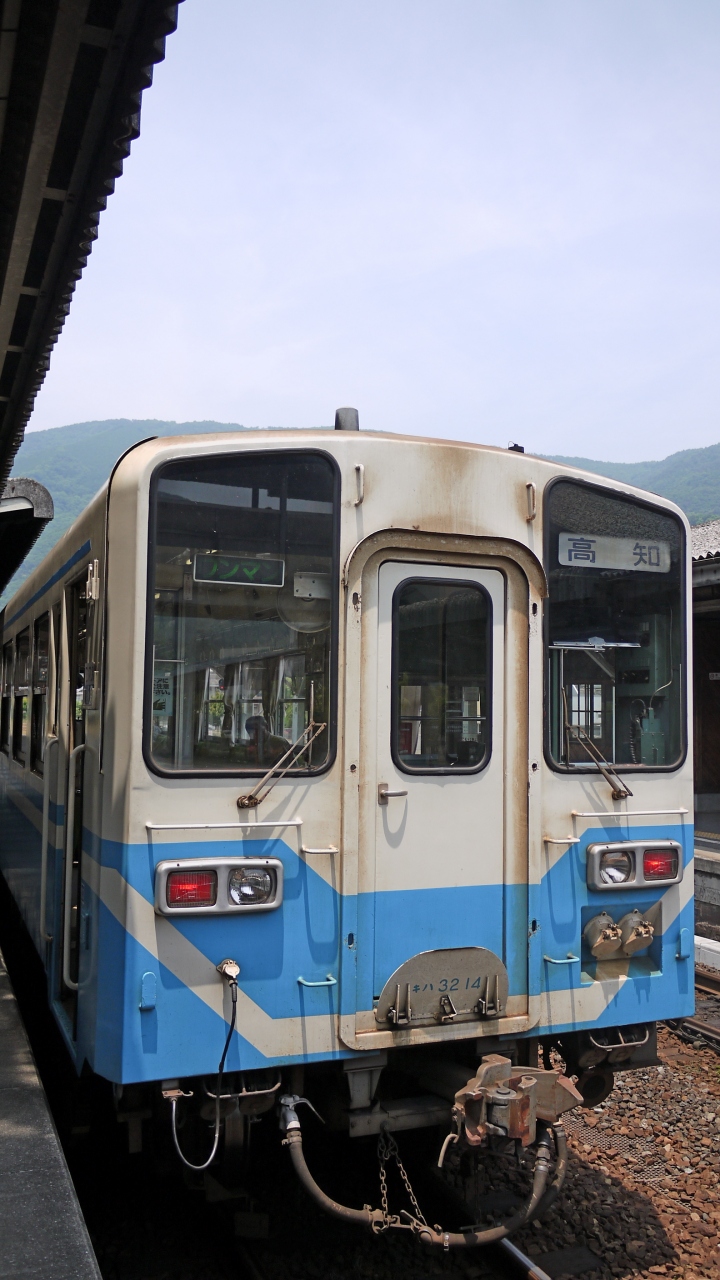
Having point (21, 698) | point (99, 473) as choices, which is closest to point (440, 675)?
point (21, 698)

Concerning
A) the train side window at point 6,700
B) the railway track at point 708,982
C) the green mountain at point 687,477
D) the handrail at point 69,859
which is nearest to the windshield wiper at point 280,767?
the handrail at point 69,859

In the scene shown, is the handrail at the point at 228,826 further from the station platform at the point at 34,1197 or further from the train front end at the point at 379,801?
the station platform at the point at 34,1197

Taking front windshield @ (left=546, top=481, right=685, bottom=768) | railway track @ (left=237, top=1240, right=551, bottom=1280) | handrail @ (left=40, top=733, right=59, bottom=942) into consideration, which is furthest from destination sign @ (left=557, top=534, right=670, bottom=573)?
railway track @ (left=237, top=1240, right=551, bottom=1280)

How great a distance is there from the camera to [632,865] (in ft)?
13.2

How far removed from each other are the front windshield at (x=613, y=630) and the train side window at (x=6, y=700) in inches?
182

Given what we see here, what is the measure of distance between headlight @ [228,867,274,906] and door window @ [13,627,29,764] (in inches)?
126

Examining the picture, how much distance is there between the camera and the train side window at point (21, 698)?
251 inches

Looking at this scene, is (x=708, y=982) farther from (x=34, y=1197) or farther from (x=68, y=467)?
(x=68, y=467)

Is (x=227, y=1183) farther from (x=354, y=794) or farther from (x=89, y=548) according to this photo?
(x=89, y=548)

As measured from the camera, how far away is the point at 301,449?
146 inches

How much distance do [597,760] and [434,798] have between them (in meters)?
0.72

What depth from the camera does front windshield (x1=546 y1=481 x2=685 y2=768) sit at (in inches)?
159

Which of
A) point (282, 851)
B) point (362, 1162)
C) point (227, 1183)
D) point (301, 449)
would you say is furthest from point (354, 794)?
point (362, 1162)

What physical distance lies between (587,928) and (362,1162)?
1739 millimetres
